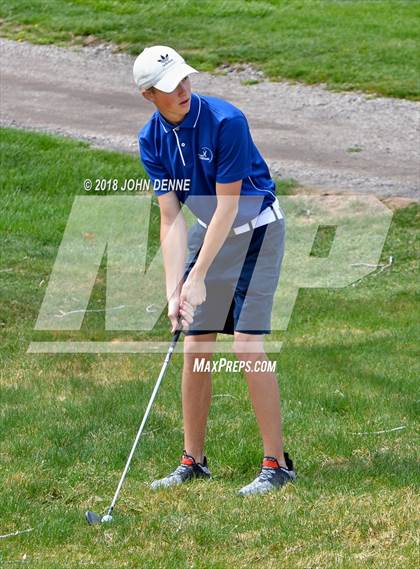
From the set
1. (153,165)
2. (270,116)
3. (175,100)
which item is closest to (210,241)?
(153,165)

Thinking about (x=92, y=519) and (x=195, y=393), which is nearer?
(x=92, y=519)

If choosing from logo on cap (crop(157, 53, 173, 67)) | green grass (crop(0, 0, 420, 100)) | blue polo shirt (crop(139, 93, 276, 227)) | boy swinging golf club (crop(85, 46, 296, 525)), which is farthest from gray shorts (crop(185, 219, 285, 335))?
green grass (crop(0, 0, 420, 100))

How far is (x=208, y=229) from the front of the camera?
6.07m

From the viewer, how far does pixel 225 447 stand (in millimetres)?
6836

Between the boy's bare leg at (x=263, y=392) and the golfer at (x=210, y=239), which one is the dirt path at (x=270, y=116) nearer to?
the golfer at (x=210, y=239)

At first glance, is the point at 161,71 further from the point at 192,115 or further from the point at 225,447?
the point at 225,447

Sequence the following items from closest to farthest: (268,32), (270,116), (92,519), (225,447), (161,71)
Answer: (92,519)
(161,71)
(225,447)
(270,116)
(268,32)

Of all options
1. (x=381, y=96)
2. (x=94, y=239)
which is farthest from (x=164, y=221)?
(x=381, y=96)

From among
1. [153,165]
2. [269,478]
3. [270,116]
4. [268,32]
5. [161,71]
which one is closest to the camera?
[161,71]

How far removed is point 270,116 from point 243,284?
9.86 metres

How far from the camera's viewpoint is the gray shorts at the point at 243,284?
6.15m

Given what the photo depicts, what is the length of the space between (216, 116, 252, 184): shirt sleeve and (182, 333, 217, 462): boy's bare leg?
85 cm

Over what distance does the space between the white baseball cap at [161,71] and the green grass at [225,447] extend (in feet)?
6.38

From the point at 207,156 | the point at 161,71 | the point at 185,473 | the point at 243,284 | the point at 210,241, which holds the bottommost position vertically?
the point at 185,473
